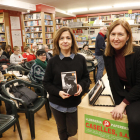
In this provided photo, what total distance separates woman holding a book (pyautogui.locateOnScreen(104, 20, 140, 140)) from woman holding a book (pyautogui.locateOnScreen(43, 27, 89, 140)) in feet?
1.08

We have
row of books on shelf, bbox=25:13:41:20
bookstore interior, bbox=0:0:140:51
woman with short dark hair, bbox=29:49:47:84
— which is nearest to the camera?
woman with short dark hair, bbox=29:49:47:84

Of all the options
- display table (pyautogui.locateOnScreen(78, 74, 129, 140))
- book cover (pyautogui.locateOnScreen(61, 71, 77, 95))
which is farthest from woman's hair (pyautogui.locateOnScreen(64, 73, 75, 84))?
display table (pyautogui.locateOnScreen(78, 74, 129, 140))

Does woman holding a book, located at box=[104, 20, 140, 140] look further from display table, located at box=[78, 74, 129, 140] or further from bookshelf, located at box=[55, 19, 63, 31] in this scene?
bookshelf, located at box=[55, 19, 63, 31]

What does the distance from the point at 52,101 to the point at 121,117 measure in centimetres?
68

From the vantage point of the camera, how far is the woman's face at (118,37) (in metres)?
1.08

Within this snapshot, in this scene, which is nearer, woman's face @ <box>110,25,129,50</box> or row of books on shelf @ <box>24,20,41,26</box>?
woman's face @ <box>110,25,129,50</box>

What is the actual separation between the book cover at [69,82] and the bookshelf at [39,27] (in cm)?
630

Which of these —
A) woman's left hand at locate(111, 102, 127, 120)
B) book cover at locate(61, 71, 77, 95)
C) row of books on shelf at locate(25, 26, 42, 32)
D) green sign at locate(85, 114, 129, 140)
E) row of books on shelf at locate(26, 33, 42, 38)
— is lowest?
green sign at locate(85, 114, 129, 140)

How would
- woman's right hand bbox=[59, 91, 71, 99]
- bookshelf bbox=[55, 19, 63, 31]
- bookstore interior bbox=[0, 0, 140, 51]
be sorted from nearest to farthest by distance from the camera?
1. woman's right hand bbox=[59, 91, 71, 99]
2. bookstore interior bbox=[0, 0, 140, 51]
3. bookshelf bbox=[55, 19, 63, 31]

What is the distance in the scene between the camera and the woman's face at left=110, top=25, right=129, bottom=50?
1.08m

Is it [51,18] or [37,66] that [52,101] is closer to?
[37,66]

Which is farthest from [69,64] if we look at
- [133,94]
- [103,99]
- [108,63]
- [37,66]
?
[37,66]

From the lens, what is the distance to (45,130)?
7.50ft

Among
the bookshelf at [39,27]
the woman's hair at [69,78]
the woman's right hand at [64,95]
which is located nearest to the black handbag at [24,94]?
the woman's right hand at [64,95]
